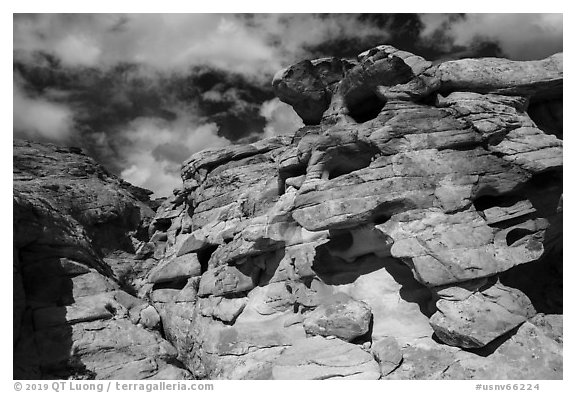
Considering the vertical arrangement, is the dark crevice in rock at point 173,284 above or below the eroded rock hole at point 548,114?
below

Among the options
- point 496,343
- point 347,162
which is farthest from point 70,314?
point 496,343

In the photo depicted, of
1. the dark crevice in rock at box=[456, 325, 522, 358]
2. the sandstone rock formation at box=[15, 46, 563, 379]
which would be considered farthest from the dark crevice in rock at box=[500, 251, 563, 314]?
the dark crevice in rock at box=[456, 325, 522, 358]

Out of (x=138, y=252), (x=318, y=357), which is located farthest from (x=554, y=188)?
(x=138, y=252)

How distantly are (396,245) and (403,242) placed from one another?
0.28 m

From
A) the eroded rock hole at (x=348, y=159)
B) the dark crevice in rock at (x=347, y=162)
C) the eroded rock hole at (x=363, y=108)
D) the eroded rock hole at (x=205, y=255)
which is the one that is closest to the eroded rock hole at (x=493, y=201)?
the eroded rock hole at (x=348, y=159)

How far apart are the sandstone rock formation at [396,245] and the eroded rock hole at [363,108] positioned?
0.24ft

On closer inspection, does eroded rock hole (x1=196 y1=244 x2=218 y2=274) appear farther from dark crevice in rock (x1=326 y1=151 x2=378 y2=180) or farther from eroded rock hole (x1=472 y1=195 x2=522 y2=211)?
eroded rock hole (x1=472 y1=195 x2=522 y2=211)

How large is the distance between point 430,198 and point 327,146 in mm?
5373

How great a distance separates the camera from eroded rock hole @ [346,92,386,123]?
20094mm

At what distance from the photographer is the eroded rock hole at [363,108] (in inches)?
791

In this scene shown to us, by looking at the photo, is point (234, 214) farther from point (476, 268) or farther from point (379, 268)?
point (476, 268)

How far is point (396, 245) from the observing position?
49.3ft

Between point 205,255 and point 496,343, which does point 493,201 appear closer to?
point 496,343

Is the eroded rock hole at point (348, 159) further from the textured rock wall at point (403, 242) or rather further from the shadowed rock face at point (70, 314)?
the shadowed rock face at point (70, 314)
